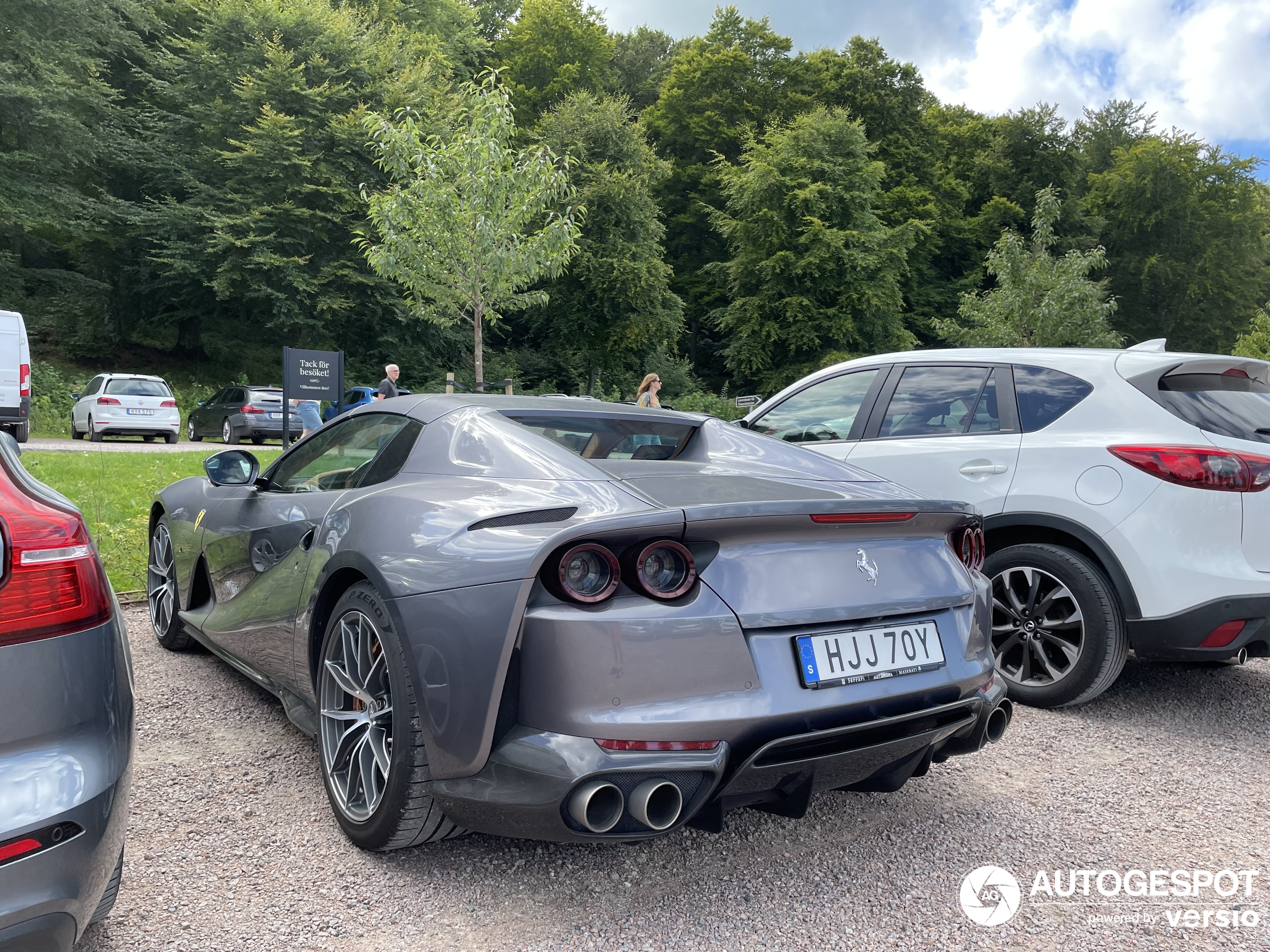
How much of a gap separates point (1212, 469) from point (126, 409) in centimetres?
2071

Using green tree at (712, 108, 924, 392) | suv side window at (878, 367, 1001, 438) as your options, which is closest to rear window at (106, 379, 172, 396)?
suv side window at (878, 367, 1001, 438)

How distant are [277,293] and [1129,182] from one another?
38094 mm

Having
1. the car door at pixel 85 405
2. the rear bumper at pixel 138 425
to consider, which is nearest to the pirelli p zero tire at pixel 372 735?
the rear bumper at pixel 138 425

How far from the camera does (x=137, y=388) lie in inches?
797

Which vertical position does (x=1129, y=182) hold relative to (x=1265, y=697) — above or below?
above

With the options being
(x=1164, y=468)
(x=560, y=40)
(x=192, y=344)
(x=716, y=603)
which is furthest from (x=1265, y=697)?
(x=560, y=40)

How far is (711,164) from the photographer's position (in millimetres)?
42688

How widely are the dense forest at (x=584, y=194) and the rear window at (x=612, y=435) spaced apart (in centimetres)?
2804

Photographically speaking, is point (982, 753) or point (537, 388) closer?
point (982, 753)

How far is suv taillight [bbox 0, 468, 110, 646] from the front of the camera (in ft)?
5.68

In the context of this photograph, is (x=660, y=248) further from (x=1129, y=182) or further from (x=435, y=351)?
(x=1129, y=182)

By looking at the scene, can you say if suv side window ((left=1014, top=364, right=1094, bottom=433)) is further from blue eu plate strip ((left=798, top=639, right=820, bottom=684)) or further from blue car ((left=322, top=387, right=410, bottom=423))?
blue car ((left=322, top=387, right=410, bottom=423))

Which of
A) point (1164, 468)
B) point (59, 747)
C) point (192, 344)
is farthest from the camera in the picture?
point (192, 344)

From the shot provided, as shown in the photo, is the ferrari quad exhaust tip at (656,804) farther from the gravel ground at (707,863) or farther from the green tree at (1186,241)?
the green tree at (1186,241)
